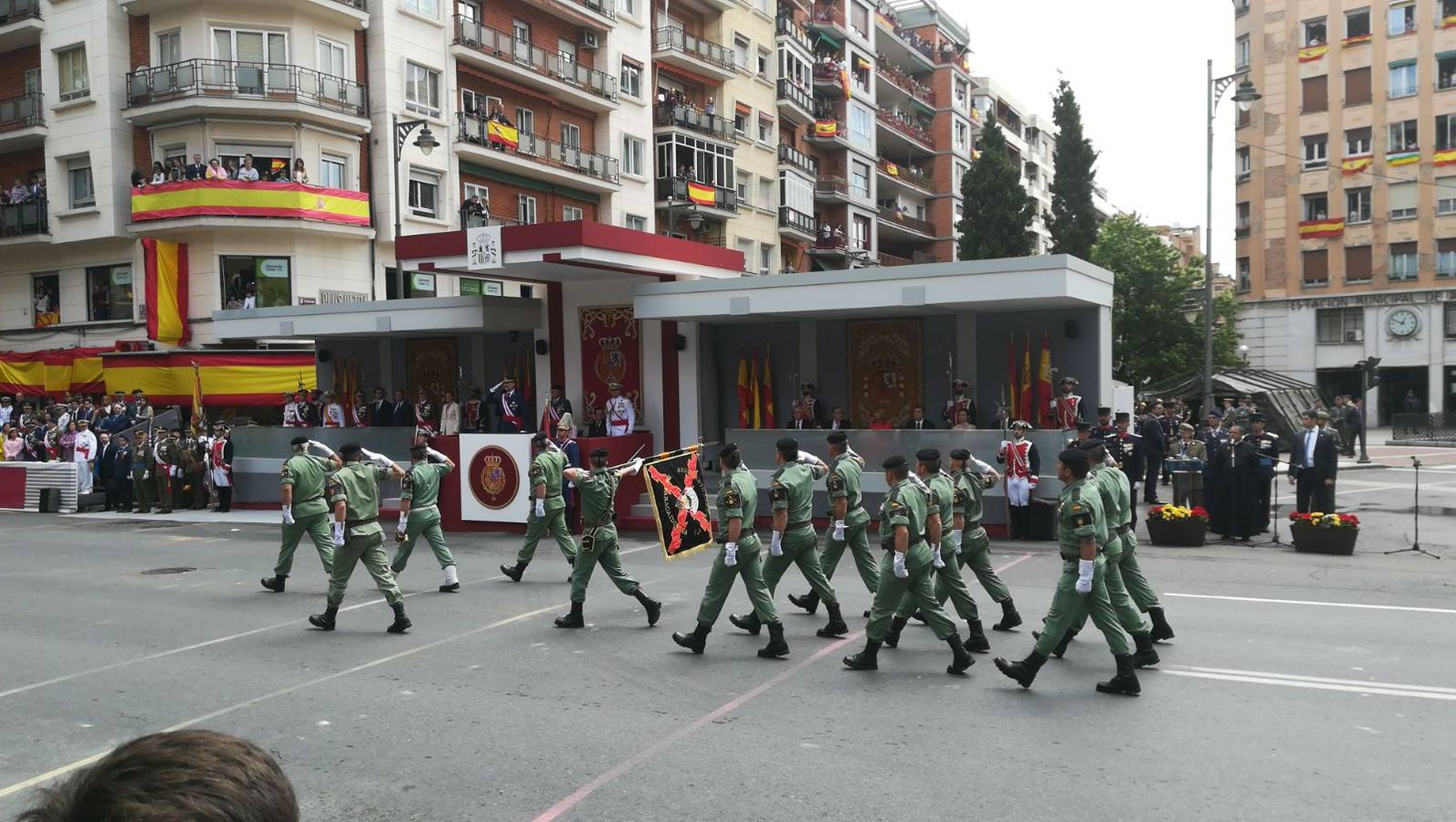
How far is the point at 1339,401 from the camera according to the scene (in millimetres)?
33094

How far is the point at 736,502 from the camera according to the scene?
9.84 m

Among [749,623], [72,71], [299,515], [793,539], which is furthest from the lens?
[72,71]

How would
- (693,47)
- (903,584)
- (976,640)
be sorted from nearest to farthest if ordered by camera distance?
(903,584), (976,640), (693,47)

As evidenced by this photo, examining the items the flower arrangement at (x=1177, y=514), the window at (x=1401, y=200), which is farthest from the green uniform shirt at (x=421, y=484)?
the window at (x=1401, y=200)

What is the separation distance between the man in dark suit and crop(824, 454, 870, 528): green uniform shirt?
31.8 feet

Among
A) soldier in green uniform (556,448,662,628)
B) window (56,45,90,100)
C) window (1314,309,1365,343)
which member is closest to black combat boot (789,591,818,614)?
soldier in green uniform (556,448,662,628)

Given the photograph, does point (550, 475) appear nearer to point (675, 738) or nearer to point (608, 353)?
point (675, 738)

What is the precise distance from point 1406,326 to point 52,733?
173ft

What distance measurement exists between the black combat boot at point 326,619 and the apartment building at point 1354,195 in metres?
48.8

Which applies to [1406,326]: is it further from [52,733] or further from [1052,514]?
[52,733]

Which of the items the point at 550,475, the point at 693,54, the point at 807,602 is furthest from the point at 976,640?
the point at 693,54

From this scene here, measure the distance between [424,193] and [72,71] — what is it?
10.8 meters

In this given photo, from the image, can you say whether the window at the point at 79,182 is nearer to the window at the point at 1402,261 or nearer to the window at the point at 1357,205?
the window at the point at 1357,205

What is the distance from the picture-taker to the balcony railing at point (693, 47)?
43.4 meters
